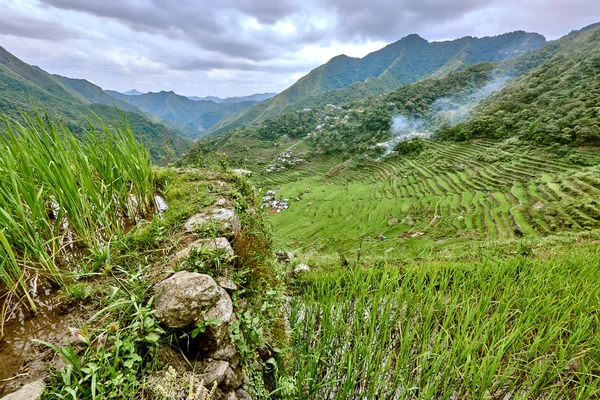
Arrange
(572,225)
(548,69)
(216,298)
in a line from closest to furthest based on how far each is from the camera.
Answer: (216,298) → (572,225) → (548,69)

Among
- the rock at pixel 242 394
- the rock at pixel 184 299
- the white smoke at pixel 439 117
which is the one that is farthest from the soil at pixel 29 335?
the white smoke at pixel 439 117

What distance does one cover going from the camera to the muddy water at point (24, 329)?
155cm

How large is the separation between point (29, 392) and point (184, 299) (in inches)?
32.7

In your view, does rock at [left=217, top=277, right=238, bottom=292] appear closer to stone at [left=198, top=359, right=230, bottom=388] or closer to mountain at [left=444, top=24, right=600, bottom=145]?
stone at [left=198, top=359, right=230, bottom=388]

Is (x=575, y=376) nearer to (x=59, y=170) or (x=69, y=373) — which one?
(x=69, y=373)

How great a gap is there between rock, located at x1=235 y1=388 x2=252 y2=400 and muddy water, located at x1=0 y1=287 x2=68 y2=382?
1325 millimetres

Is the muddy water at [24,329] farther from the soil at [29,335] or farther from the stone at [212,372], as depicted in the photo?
the stone at [212,372]

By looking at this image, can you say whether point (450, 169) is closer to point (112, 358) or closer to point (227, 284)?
point (227, 284)

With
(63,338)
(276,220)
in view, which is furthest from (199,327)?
(276,220)

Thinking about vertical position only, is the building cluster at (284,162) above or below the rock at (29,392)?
below

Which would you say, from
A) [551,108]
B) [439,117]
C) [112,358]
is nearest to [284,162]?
[439,117]

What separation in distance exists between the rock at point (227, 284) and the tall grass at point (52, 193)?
4.38 ft

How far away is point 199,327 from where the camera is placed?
178cm

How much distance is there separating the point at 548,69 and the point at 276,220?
409ft
